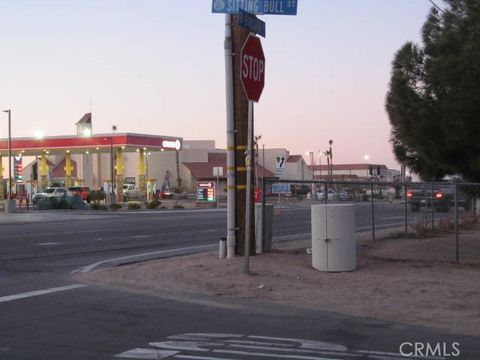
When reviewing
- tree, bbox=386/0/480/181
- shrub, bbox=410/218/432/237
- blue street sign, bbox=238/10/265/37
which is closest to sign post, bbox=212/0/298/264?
blue street sign, bbox=238/10/265/37

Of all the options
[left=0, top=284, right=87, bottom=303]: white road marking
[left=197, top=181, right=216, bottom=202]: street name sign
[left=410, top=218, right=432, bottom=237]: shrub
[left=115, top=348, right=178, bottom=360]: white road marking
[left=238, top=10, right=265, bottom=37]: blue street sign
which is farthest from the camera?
[left=197, top=181, right=216, bottom=202]: street name sign

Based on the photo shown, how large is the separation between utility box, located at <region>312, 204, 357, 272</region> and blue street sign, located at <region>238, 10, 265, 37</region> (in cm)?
317

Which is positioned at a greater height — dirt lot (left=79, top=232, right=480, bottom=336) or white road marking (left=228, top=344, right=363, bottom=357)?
dirt lot (left=79, top=232, right=480, bottom=336)

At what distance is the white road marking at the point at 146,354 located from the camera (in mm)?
6402

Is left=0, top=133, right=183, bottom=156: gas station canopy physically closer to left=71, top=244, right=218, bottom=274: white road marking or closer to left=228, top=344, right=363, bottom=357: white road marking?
left=71, top=244, right=218, bottom=274: white road marking

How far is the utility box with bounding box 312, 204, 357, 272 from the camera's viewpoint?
462 inches

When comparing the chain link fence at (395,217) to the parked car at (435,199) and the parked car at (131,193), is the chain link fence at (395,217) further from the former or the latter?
the parked car at (131,193)

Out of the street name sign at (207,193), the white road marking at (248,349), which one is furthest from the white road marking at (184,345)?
the street name sign at (207,193)

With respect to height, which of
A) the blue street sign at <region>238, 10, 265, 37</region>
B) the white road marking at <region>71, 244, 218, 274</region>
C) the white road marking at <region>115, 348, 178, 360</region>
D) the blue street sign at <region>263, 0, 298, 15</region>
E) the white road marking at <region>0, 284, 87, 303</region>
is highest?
the blue street sign at <region>263, 0, 298, 15</region>

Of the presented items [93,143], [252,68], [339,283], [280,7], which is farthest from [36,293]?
[93,143]

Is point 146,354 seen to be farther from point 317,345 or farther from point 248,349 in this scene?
point 317,345

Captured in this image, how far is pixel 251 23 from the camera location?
11.4 m

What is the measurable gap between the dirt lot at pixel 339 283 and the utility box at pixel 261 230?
0.83 feet

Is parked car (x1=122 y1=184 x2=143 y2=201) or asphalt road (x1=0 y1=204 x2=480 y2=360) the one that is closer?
asphalt road (x1=0 y1=204 x2=480 y2=360)
